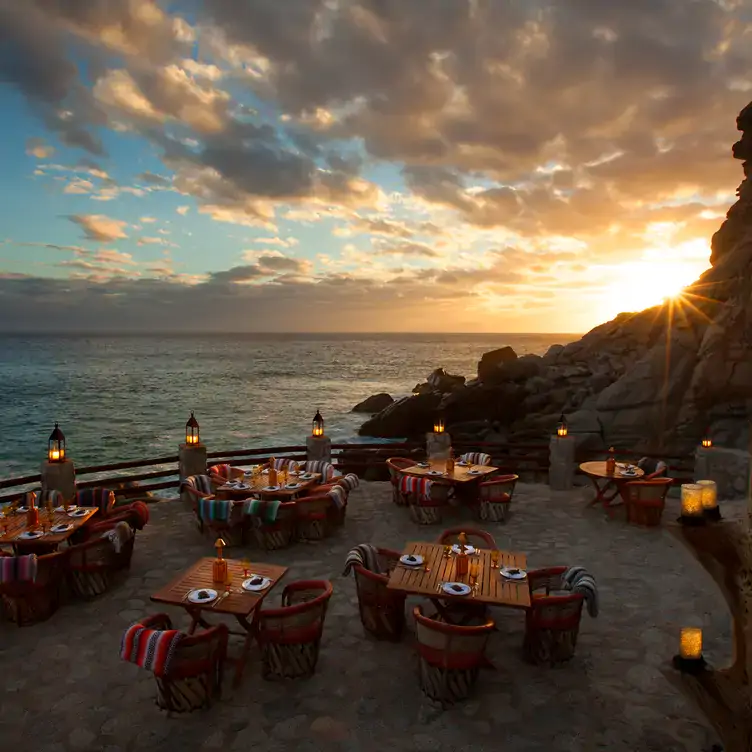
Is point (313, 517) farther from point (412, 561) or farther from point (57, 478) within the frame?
point (57, 478)

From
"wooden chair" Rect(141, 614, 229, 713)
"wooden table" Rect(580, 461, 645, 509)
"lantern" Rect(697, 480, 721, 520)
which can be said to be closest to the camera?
"lantern" Rect(697, 480, 721, 520)

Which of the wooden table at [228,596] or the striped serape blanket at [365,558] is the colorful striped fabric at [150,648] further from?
the striped serape blanket at [365,558]

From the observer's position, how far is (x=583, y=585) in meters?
6.73

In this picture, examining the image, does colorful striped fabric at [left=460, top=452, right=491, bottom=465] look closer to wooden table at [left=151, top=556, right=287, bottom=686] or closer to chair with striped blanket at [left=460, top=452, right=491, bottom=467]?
chair with striped blanket at [left=460, top=452, right=491, bottom=467]

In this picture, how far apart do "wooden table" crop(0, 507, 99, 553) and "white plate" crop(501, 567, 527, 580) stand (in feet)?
21.4

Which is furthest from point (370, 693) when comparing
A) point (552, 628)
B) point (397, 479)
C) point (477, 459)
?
point (477, 459)

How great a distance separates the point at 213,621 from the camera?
7.83 metres

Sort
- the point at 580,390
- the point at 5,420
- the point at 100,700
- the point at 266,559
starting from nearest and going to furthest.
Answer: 1. the point at 100,700
2. the point at 266,559
3. the point at 580,390
4. the point at 5,420

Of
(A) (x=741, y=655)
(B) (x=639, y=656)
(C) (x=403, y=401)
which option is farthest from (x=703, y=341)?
(A) (x=741, y=655)

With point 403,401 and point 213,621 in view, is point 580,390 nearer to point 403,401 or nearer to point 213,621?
point 403,401

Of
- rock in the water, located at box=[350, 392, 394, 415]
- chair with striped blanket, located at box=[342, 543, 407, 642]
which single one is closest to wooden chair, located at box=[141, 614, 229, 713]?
chair with striped blanket, located at box=[342, 543, 407, 642]

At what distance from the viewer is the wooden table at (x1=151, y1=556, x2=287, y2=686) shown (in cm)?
638

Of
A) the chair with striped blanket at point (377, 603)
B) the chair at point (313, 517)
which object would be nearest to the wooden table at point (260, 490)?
the chair at point (313, 517)

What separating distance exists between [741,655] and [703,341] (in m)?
27.8
